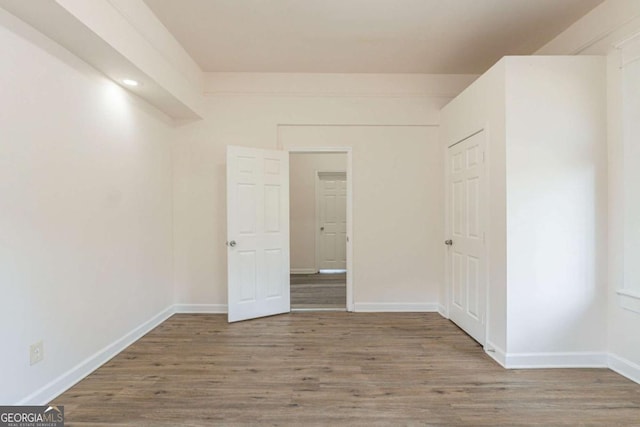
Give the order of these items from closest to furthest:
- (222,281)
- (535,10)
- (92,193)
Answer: (92,193)
(535,10)
(222,281)

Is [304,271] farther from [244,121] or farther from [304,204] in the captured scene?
[244,121]

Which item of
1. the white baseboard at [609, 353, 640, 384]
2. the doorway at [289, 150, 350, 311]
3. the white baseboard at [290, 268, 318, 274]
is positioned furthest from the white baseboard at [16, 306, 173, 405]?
the white baseboard at [609, 353, 640, 384]

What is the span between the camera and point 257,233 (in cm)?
382

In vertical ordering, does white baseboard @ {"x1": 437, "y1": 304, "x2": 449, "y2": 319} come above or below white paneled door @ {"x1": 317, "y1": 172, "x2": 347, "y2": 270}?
below

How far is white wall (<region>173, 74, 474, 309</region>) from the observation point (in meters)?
3.97

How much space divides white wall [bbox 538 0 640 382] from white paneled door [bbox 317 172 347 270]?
456 centimetres

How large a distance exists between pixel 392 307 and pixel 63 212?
338 centimetres

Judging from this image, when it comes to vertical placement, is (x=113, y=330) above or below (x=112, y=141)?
below

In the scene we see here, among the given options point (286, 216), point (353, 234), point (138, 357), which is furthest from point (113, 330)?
point (353, 234)

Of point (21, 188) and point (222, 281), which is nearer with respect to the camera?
point (21, 188)

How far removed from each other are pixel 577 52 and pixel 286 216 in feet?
10.5

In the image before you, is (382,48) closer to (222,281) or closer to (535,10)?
(535,10)

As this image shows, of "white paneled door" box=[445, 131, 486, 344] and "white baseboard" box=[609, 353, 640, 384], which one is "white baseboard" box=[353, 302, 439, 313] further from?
"white baseboard" box=[609, 353, 640, 384]

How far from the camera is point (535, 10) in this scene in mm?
2729
